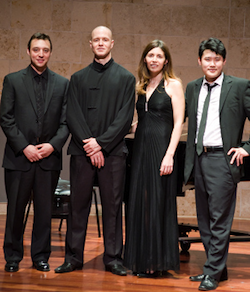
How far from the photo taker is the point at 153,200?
3199 millimetres

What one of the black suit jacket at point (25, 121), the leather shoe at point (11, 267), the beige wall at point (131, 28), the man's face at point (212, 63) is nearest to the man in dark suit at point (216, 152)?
the man's face at point (212, 63)

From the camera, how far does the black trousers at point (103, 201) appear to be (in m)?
3.29

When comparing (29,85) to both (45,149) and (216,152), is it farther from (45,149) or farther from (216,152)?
(216,152)

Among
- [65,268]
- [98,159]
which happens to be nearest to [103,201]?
[98,159]

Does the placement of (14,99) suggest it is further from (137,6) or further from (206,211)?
(137,6)

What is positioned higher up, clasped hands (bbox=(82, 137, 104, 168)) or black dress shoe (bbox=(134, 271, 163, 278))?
clasped hands (bbox=(82, 137, 104, 168))

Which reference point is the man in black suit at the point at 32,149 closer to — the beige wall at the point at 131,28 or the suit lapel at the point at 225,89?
the suit lapel at the point at 225,89

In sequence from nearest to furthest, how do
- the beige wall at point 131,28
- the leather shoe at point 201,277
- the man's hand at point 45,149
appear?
the leather shoe at point 201,277
the man's hand at point 45,149
the beige wall at point 131,28

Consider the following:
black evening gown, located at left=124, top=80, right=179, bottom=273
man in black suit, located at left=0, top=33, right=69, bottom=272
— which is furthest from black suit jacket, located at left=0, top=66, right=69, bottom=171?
black evening gown, located at left=124, top=80, right=179, bottom=273

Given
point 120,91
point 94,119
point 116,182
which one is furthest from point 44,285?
point 120,91

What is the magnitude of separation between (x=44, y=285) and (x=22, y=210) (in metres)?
0.62

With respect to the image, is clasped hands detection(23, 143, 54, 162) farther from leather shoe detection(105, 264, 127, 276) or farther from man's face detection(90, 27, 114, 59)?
leather shoe detection(105, 264, 127, 276)

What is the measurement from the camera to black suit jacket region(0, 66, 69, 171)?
328 centimetres

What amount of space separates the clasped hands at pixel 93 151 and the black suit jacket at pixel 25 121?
0.22 meters
